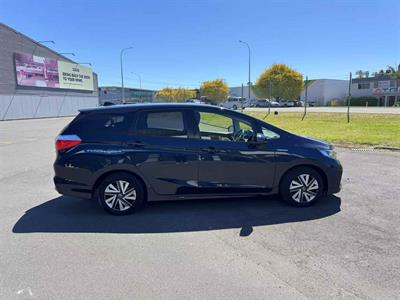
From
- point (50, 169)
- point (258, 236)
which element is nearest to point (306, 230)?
point (258, 236)

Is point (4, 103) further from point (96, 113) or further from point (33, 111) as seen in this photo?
point (96, 113)

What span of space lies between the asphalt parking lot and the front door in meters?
0.40

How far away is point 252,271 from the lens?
3111 millimetres

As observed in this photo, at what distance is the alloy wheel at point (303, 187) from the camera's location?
4836 mm

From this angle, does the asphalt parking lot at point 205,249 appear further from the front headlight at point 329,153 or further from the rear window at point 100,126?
the rear window at point 100,126

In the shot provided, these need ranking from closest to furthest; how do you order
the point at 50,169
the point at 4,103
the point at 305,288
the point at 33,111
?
the point at 305,288
the point at 50,169
the point at 4,103
the point at 33,111

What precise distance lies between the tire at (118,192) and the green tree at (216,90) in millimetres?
61530

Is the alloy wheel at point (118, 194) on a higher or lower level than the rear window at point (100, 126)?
lower

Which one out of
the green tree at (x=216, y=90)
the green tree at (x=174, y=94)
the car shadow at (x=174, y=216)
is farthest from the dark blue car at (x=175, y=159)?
the green tree at (x=174, y=94)

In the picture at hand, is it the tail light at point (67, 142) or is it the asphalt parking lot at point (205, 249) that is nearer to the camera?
the asphalt parking lot at point (205, 249)

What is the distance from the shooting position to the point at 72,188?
462 cm

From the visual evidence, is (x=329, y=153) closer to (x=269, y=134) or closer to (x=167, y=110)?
(x=269, y=134)

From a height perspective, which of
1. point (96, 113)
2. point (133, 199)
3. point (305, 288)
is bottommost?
point (305, 288)

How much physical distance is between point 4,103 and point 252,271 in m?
36.8
